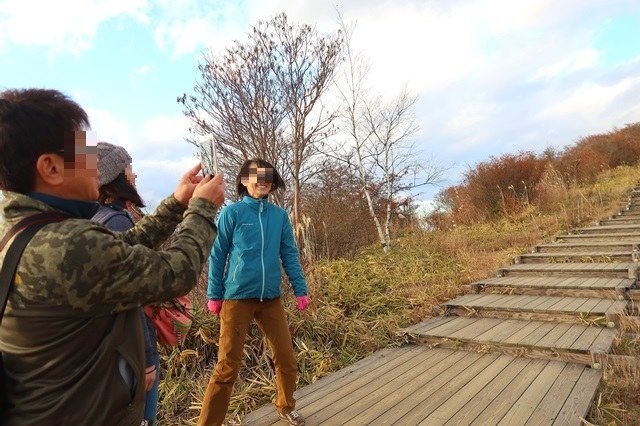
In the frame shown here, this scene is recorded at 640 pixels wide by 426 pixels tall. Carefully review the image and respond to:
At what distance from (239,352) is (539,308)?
11.9 feet

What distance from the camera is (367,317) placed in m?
5.19

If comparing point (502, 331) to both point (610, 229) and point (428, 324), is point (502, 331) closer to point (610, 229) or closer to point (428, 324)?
point (428, 324)

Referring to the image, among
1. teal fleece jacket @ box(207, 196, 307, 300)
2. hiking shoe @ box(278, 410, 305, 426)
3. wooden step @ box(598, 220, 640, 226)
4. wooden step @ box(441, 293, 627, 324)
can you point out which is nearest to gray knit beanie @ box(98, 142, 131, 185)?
teal fleece jacket @ box(207, 196, 307, 300)

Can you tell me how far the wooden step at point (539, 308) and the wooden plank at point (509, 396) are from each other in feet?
3.61

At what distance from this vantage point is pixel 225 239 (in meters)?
2.80

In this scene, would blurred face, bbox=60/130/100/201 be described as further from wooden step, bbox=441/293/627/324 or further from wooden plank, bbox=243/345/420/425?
wooden step, bbox=441/293/627/324

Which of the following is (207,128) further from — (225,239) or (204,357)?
(225,239)

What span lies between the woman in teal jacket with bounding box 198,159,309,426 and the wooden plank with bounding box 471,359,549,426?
1.20m

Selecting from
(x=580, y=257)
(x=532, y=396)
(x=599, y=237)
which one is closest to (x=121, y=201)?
(x=532, y=396)

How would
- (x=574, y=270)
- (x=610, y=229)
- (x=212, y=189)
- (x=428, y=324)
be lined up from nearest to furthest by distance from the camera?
(x=212, y=189) < (x=428, y=324) < (x=574, y=270) < (x=610, y=229)

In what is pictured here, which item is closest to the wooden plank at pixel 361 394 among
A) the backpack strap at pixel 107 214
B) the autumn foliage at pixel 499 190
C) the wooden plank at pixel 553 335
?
the wooden plank at pixel 553 335

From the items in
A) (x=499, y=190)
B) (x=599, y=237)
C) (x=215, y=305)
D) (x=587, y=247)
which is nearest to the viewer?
(x=215, y=305)

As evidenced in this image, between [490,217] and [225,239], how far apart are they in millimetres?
11665

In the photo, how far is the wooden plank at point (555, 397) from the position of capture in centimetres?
272
